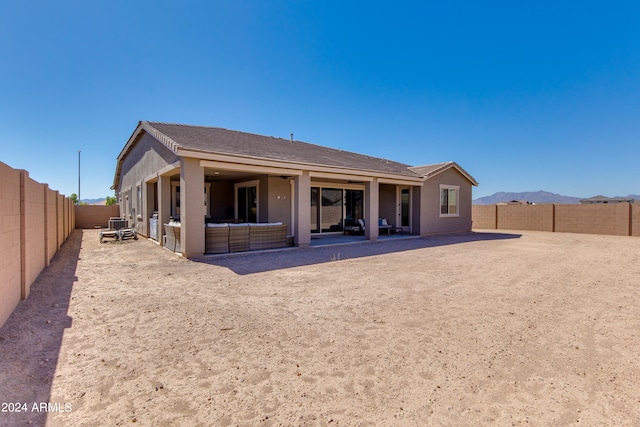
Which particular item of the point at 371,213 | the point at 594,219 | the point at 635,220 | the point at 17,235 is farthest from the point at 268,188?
the point at 635,220

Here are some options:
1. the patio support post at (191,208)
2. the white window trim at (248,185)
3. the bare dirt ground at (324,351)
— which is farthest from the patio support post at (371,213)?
the patio support post at (191,208)

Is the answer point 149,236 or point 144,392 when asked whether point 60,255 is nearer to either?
point 149,236

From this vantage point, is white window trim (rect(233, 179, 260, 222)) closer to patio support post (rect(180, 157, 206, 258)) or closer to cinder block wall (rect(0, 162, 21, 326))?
patio support post (rect(180, 157, 206, 258))

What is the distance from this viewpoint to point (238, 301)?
5043 millimetres

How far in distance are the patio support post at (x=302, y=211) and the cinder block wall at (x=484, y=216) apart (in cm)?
1671

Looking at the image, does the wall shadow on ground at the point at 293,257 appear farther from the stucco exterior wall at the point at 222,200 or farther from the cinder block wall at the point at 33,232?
the stucco exterior wall at the point at 222,200

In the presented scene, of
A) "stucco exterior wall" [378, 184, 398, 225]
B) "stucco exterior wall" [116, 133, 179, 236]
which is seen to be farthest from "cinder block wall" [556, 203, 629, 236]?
"stucco exterior wall" [116, 133, 179, 236]

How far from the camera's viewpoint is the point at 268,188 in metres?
12.3

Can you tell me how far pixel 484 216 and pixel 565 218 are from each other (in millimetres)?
4863

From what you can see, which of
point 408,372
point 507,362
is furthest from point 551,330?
point 408,372

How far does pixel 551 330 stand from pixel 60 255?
12.7 m

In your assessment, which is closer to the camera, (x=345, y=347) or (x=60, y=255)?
(x=345, y=347)

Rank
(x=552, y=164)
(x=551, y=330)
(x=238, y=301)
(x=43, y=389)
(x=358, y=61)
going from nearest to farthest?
(x=43, y=389) → (x=551, y=330) → (x=238, y=301) → (x=358, y=61) → (x=552, y=164)

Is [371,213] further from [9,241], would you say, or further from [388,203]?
[9,241]
